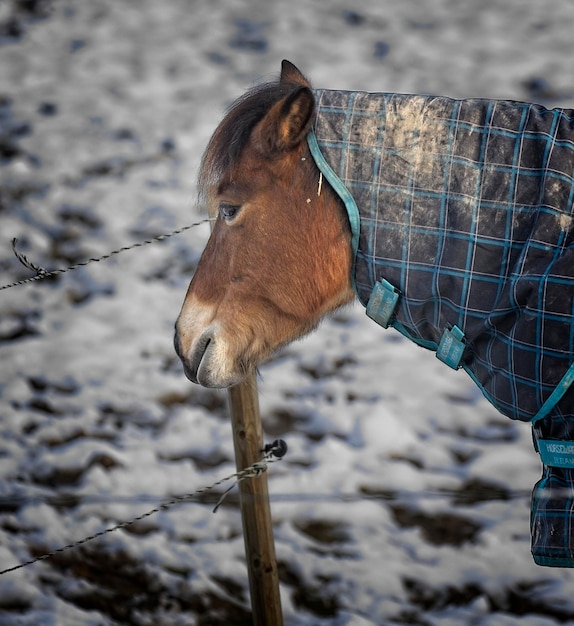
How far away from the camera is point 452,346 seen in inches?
61.1

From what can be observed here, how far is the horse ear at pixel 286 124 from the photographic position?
151cm

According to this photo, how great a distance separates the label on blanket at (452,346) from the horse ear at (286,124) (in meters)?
0.57

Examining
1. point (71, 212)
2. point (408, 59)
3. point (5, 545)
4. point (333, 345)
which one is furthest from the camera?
point (408, 59)

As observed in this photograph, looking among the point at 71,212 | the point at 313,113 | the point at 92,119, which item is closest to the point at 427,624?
the point at 313,113

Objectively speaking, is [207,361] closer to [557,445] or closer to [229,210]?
[229,210]

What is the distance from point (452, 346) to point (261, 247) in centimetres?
52

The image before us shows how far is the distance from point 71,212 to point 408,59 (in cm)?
331

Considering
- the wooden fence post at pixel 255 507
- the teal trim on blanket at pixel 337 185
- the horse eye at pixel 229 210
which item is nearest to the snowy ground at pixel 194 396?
the wooden fence post at pixel 255 507

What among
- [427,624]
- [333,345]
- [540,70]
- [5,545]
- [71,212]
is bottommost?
[427,624]

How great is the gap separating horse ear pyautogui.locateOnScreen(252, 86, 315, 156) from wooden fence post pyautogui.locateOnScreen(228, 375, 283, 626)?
747 mm

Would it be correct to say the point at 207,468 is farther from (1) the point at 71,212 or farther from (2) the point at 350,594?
(1) the point at 71,212

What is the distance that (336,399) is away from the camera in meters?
3.83

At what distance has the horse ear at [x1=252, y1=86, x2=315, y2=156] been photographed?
1.51 meters

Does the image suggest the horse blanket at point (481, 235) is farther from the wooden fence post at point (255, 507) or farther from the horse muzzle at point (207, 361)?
the wooden fence post at point (255, 507)
